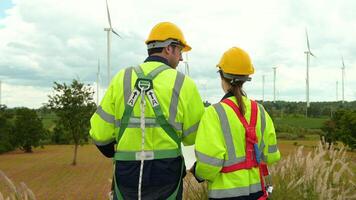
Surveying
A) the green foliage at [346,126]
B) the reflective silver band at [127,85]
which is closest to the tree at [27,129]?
the green foliage at [346,126]

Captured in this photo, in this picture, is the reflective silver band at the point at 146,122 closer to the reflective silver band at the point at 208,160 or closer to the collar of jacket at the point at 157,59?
→ the reflective silver band at the point at 208,160

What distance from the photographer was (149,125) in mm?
3943

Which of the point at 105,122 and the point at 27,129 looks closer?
the point at 105,122

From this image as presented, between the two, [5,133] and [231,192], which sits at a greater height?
[231,192]

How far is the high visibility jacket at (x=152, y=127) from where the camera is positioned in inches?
155

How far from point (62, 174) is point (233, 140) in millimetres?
35355

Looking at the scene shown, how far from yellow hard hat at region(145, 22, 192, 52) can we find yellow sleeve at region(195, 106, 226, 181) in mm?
646

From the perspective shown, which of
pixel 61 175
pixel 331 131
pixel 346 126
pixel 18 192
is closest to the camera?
pixel 18 192

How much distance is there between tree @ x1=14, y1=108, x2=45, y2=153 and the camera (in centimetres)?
5625

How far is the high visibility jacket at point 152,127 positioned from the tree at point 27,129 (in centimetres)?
5393

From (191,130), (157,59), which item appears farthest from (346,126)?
(157,59)

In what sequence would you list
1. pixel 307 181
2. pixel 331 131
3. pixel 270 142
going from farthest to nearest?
1. pixel 331 131
2. pixel 307 181
3. pixel 270 142

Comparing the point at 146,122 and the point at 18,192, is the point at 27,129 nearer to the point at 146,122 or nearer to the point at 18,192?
the point at 18,192

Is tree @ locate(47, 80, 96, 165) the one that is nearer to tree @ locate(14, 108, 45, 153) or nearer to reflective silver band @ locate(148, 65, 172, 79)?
tree @ locate(14, 108, 45, 153)
